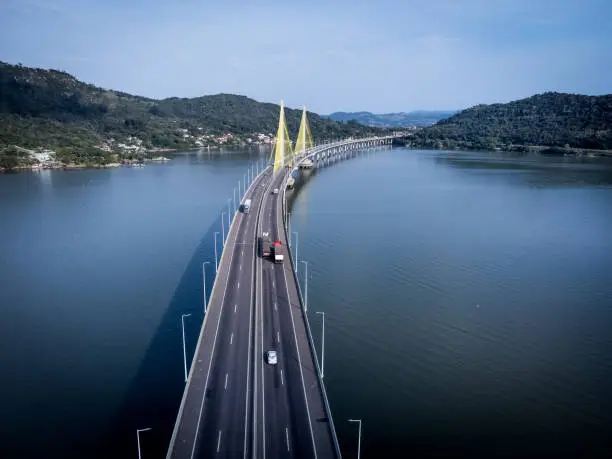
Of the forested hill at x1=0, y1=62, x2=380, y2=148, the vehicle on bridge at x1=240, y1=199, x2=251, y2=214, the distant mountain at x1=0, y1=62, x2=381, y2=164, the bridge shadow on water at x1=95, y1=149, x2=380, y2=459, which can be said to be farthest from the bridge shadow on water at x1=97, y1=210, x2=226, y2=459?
the forested hill at x1=0, y1=62, x2=380, y2=148

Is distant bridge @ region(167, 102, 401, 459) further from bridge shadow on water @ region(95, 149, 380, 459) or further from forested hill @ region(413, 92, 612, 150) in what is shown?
forested hill @ region(413, 92, 612, 150)

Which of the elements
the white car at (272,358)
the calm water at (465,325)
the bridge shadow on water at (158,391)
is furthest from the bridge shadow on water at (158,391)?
the calm water at (465,325)

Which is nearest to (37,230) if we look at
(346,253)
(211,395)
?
(346,253)

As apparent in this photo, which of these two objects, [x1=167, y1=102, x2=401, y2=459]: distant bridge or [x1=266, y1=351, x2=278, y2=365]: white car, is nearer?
[x1=167, y1=102, x2=401, y2=459]: distant bridge

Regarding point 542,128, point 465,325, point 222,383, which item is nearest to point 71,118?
point 465,325

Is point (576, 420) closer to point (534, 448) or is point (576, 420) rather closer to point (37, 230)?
point (534, 448)

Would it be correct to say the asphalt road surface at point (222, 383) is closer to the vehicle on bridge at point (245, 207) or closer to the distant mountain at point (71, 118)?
the vehicle on bridge at point (245, 207)

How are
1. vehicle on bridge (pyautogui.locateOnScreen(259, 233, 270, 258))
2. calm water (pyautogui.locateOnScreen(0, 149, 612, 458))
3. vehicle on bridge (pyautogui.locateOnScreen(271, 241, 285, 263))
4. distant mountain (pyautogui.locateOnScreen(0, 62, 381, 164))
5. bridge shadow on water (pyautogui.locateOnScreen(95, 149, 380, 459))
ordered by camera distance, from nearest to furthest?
bridge shadow on water (pyautogui.locateOnScreen(95, 149, 380, 459)), calm water (pyautogui.locateOnScreen(0, 149, 612, 458)), vehicle on bridge (pyautogui.locateOnScreen(271, 241, 285, 263)), vehicle on bridge (pyautogui.locateOnScreen(259, 233, 270, 258)), distant mountain (pyautogui.locateOnScreen(0, 62, 381, 164))
